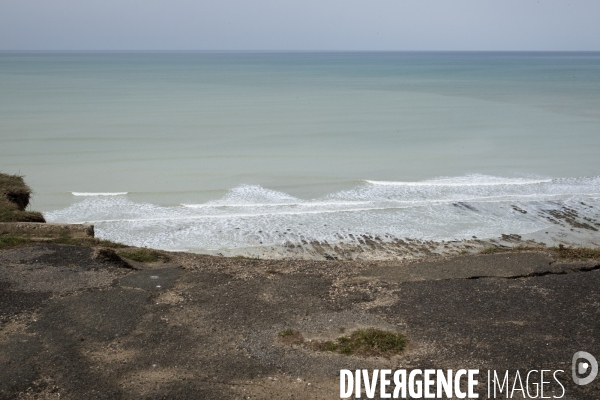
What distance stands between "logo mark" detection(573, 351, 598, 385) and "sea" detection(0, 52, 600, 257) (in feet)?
29.1

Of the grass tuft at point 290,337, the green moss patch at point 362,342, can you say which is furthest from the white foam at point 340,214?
the green moss patch at point 362,342

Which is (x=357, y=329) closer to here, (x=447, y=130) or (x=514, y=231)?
(x=514, y=231)

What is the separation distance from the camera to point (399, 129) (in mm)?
37625

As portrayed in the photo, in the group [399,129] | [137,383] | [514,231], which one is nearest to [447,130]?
[399,129]

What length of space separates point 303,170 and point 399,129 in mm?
13282

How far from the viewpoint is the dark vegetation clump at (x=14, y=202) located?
14766mm

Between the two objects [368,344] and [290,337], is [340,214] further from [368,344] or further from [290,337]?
[368,344]

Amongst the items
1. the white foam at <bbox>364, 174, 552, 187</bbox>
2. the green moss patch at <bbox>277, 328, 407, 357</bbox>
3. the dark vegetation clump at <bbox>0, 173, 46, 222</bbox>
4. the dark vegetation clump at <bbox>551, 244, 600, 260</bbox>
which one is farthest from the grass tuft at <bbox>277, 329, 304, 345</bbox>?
the white foam at <bbox>364, 174, 552, 187</bbox>

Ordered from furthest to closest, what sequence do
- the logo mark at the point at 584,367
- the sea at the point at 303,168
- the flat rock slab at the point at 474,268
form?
the sea at the point at 303,168, the flat rock slab at the point at 474,268, the logo mark at the point at 584,367

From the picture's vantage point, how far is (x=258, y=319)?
9867mm

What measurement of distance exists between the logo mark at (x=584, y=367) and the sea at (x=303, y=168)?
8.86 m

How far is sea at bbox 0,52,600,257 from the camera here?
61.2ft

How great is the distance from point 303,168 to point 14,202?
43.1 ft

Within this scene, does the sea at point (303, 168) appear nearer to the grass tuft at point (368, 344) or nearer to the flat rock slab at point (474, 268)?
the flat rock slab at point (474, 268)
